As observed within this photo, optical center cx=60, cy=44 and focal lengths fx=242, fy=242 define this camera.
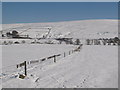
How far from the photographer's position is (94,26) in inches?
7062

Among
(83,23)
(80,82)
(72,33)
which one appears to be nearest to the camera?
(80,82)

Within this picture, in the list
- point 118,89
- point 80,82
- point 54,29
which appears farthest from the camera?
point 54,29

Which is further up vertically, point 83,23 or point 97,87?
point 83,23

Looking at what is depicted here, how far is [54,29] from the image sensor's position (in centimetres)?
17575

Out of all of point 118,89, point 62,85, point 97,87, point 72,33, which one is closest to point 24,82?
point 62,85

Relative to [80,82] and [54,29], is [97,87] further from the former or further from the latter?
[54,29]

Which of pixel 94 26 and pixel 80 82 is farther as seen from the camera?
pixel 94 26

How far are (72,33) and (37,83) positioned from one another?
14914 cm

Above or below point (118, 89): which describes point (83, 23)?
above

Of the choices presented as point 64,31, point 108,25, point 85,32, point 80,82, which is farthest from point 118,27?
point 80,82

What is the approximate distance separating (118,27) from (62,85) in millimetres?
170347

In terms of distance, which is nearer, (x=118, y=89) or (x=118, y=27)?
(x=118, y=89)

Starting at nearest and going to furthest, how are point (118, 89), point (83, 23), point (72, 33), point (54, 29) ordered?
point (118, 89)
point (72, 33)
point (54, 29)
point (83, 23)

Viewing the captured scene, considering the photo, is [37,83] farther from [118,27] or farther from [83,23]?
[83,23]
